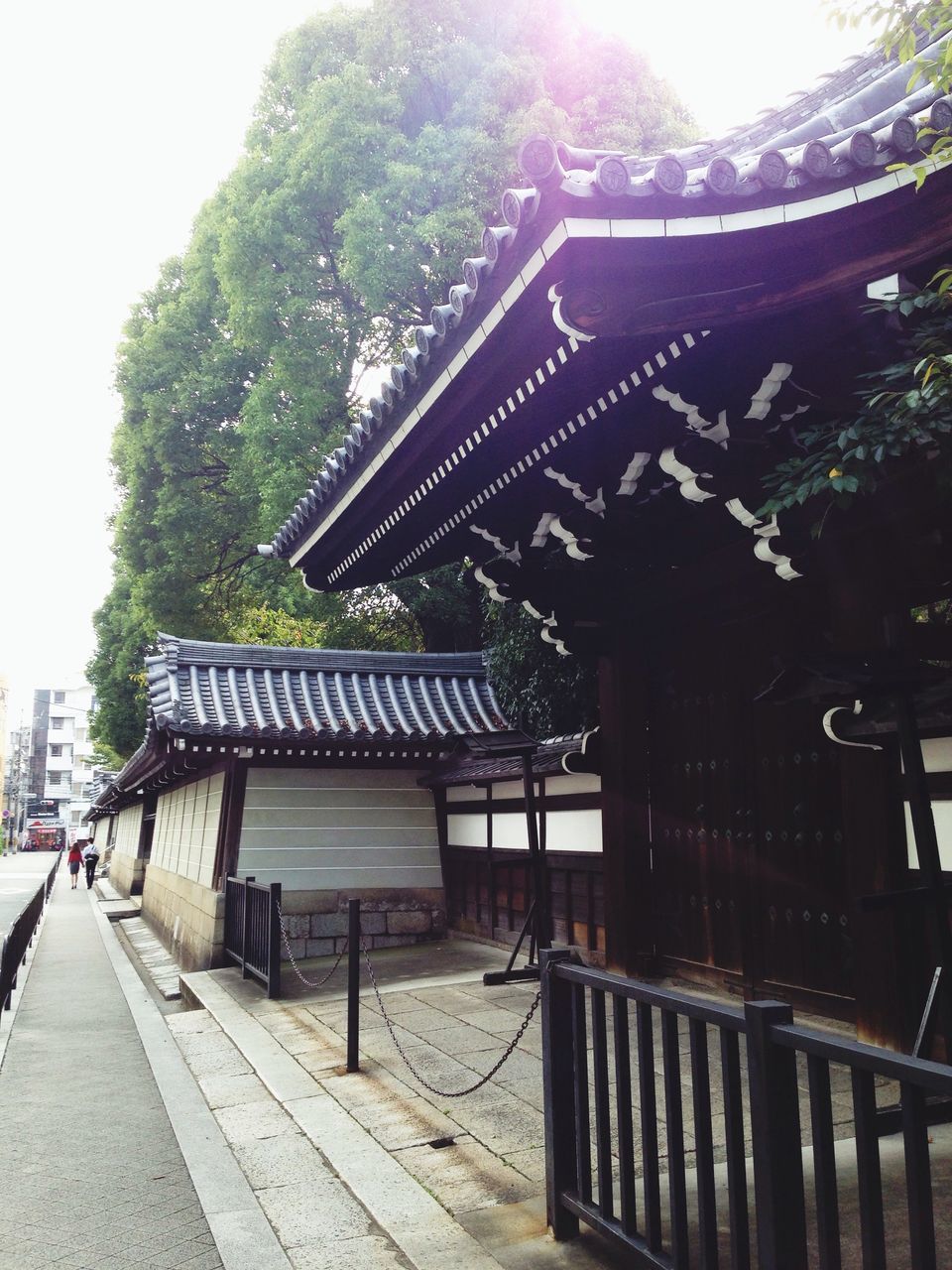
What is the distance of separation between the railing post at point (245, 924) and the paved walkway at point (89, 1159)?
128cm

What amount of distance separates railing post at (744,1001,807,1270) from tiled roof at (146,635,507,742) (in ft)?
28.3

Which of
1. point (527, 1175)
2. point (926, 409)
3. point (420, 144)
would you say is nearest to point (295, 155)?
point (420, 144)

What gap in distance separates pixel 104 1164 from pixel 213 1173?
0.83 metres

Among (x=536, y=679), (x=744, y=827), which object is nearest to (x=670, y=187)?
(x=744, y=827)

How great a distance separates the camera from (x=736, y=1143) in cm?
257

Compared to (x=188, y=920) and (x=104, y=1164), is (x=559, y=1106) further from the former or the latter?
(x=188, y=920)

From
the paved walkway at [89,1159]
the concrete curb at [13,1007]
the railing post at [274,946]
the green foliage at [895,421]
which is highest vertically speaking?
the green foliage at [895,421]

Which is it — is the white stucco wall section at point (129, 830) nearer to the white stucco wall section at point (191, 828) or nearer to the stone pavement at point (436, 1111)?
the white stucco wall section at point (191, 828)

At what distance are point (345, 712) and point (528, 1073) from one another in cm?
667

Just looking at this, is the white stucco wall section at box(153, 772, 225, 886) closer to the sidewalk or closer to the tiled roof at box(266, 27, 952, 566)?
the sidewalk

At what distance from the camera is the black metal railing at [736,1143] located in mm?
2160

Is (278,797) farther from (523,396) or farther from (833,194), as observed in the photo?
(833,194)

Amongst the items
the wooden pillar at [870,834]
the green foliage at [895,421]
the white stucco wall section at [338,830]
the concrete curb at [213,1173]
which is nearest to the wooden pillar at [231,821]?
the white stucco wall section at [338,830]

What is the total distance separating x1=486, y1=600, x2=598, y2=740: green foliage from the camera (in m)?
10.7
